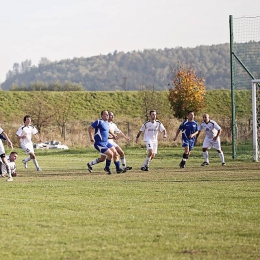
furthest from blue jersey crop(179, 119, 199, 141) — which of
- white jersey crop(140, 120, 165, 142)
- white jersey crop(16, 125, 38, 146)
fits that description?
white jersey crop(16, 125, 38, 146)

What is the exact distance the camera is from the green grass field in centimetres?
1018

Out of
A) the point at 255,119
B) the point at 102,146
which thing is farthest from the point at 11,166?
the point at 255,119

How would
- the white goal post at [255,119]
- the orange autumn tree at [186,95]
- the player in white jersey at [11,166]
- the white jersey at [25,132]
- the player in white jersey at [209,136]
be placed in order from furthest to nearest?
the orange autumn tree at [186,95]
the white goal post at [255,119]
the player in white jersey at [209,136]
the white jersey at [25,132]
the player in white jersey at [11,166]

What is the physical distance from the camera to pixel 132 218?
13258 millimetres

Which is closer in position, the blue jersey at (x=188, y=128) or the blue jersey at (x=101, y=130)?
the blue jersey at (x=101, y=130)

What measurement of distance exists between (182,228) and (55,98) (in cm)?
8663

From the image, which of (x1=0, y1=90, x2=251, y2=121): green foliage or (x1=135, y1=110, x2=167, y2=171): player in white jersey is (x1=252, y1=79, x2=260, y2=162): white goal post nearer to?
(x1=135, y1=110, x2=167, y2=171): player in white jersey

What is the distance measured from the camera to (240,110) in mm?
76438

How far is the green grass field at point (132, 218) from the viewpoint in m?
10.2

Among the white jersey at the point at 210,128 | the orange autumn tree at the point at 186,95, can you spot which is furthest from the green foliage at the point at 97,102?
the white jersey at the point at 210,128

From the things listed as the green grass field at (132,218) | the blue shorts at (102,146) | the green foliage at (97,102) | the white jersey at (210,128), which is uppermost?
the green foliage at (97,102)

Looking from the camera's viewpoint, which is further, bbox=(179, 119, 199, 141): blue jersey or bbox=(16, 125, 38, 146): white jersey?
bbox=(179, 119, 199, 141): blue jersey

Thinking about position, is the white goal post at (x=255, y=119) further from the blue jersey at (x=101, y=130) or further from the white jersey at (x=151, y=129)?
the blue jersey at (x=101, y=130)

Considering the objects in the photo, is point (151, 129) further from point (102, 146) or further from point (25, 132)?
point (25, 132)
